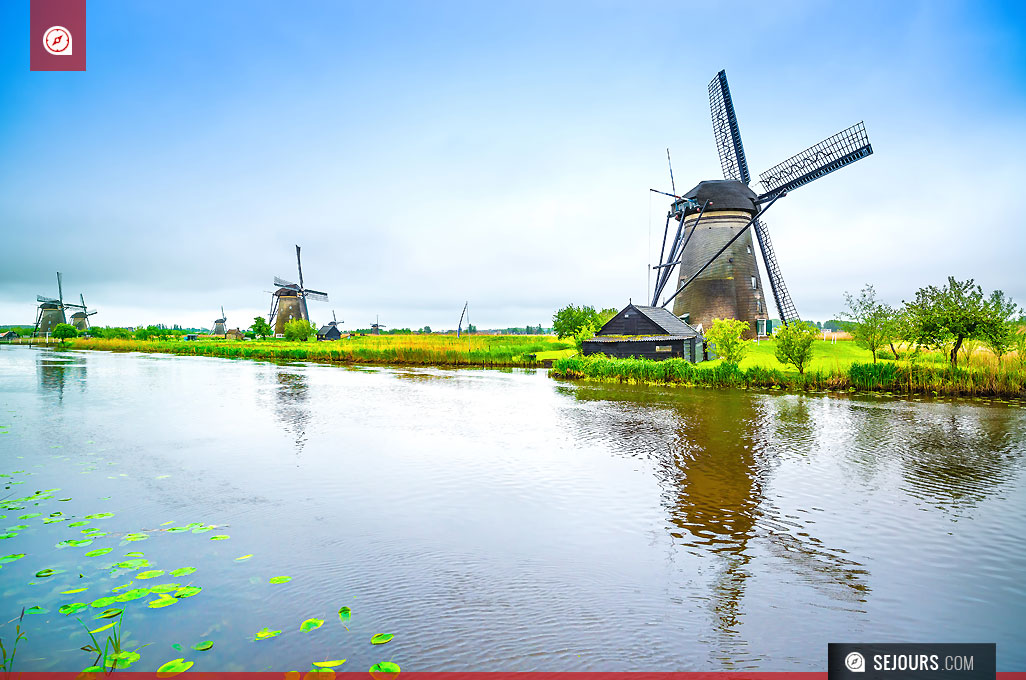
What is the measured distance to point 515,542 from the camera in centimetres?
619

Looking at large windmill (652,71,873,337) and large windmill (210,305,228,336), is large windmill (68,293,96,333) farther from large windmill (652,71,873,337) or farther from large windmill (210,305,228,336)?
large windmill (652,71,873,337)

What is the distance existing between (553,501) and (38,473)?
8770 mm

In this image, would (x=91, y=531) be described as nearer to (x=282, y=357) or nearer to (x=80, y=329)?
(x=282, y=357)

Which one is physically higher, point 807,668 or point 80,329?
point 80,329

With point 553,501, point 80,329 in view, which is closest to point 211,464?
point 553,501

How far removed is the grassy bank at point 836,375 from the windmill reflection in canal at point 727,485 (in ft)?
16.3

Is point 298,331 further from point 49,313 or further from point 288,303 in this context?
point 49,313

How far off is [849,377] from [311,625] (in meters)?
23.7

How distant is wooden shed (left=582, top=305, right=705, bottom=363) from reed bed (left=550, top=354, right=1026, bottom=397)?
100cm

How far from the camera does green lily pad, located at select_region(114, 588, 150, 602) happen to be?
4.62 meters

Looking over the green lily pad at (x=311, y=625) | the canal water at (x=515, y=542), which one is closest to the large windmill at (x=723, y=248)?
the canal water at (x=515, y=542)

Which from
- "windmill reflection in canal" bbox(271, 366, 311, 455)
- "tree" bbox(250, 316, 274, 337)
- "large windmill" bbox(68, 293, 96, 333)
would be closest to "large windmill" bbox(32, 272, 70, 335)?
"large windmill" bbox(68, 293, 96, 333)

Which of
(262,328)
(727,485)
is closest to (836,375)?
(727,485)

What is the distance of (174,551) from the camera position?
5.76 m
